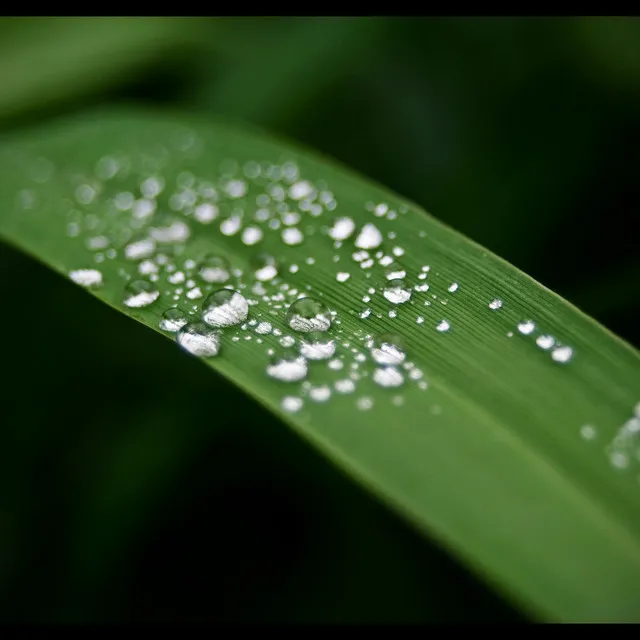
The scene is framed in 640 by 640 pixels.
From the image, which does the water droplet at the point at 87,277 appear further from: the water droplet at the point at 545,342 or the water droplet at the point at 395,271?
the water droplet at the point at 545,342

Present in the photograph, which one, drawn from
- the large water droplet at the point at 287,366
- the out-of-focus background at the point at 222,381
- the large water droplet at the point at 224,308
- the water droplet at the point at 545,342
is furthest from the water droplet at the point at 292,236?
the out-of-focus background at the point at 222,381

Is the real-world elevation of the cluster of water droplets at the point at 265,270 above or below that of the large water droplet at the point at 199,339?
above

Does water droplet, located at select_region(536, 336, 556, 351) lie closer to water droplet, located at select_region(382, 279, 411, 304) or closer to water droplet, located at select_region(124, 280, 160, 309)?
water droplet, located at select_region(382, 279, 411, 304)

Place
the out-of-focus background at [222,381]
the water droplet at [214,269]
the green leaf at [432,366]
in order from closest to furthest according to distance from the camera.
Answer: the green leaf at [432,366] → the water droplet at [214,269] → the out-of-focus background at [222,381]

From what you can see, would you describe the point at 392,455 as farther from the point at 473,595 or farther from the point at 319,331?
the point at 473,595

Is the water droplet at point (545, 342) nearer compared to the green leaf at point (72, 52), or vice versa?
the water droplet at point (545, 342)

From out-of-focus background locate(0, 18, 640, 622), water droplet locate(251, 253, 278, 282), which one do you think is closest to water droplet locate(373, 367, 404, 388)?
water droplet locate(251, 253, 278, 282)
